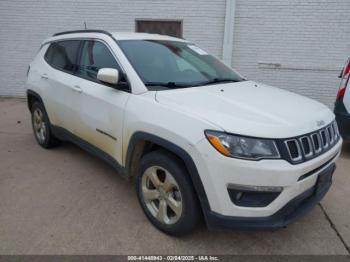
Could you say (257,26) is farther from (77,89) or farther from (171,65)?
(77,89)

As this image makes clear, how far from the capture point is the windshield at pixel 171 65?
2894 mm

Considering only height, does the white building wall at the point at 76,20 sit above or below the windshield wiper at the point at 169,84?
above

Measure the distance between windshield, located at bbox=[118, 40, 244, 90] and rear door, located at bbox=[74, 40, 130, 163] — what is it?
223mm

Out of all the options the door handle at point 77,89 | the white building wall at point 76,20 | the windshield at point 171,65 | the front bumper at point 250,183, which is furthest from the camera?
the white building wall at point 76,20

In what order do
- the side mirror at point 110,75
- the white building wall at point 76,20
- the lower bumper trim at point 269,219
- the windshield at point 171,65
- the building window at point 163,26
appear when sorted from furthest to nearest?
the building window at point 163,26
the white building wall at point 76,20
the windshield at point 171,65
the side mirror at point 110,75
the lower bumper trim at point 269,219

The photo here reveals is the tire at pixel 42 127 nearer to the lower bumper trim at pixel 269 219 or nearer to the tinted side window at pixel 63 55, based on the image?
the tinted side window at pixel 63 55

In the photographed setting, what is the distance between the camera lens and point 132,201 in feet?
10.5

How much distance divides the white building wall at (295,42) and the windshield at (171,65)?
421 cm

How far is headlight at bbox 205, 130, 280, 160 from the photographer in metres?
2.05

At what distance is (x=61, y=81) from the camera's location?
384 centimetres

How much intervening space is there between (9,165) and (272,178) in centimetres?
354

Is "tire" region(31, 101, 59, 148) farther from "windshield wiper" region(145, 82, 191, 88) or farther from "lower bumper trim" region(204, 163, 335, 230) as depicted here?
"lower bumper trim" region(204, 163, 335, 230)

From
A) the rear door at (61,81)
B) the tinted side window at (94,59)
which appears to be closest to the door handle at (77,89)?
the rear door at (61,81)

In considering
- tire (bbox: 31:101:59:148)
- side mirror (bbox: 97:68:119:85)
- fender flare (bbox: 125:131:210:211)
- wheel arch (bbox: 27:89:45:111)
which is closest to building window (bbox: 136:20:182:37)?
wheel arch (bbox: 27:89:45:111)
